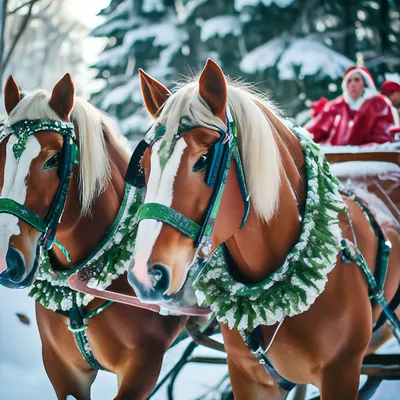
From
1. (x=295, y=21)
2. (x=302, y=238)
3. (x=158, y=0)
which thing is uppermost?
(x=302, y=238)

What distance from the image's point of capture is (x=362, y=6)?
11430 millimetres

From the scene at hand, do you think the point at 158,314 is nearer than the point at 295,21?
Yes

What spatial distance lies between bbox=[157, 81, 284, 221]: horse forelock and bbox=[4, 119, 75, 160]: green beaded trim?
0.67 meters

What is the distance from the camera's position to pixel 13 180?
2.36 metres

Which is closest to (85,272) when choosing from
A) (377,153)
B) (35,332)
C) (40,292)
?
(40,292)

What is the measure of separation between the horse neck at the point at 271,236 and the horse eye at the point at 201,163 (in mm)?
304

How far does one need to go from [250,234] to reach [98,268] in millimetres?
852

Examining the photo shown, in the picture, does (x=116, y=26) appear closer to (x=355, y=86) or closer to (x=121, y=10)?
(x=121, y=10)

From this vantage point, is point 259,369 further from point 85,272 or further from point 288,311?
point 85,272

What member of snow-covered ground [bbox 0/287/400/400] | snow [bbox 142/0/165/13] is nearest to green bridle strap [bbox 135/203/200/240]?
snow-covered ground [bbox 0/287/400/400]

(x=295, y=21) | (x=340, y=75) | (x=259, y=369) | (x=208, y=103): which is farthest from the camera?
(x=295, y=21)

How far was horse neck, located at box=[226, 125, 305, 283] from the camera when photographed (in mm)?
2191

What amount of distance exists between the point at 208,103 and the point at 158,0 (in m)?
10.1

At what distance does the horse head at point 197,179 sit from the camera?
6.10 feet
